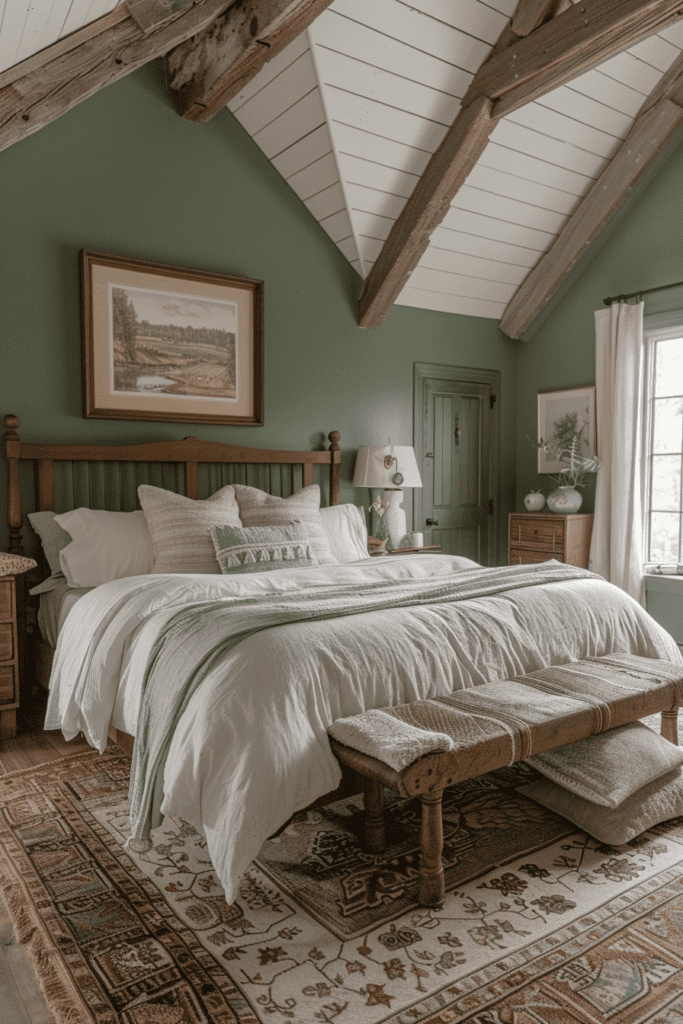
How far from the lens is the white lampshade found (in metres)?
4.58

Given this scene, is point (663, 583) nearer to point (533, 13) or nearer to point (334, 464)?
point (334, 464)

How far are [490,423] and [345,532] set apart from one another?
79.7 inches

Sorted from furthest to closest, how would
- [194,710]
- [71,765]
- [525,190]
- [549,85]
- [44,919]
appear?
[525,190] < [549,85] < [71,765] < [194,710] < [44,919]

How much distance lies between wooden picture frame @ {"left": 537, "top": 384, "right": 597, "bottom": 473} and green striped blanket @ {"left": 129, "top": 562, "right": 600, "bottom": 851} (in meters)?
2.79

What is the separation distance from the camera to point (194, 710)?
201cm

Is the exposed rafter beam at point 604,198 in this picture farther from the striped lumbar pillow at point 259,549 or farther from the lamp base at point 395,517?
the striped lumbar pillow at point 259,549

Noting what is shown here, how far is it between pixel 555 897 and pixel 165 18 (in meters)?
3.53

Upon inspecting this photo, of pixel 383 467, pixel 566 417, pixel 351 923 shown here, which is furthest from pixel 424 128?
pixel 351 923

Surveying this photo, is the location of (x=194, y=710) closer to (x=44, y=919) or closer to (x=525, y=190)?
(x=44, y=919)

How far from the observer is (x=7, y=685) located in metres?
3.14

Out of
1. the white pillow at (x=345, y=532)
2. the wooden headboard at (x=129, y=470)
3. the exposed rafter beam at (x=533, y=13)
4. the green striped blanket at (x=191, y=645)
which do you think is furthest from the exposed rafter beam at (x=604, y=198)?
the green striped blanket at (x=191, y=645)

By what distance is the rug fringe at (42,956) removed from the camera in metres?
1.52

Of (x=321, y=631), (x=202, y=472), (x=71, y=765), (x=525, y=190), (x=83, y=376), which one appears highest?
(x=525, y=190)

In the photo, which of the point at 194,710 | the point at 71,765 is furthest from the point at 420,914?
the point at 71,765
